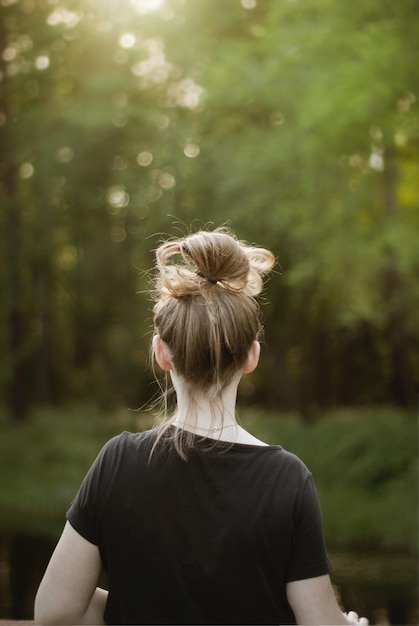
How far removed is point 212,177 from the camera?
11.9 meters

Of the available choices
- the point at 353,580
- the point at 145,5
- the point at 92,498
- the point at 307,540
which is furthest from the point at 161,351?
the point at 145,5

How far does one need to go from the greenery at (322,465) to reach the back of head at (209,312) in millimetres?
8284

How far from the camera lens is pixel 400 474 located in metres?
10.6

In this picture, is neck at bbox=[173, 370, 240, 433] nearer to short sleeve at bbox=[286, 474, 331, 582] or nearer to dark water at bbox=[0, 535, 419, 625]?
short sleeve at bbox=[286, 474, 331, 582]

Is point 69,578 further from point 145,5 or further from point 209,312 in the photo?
point 145,5

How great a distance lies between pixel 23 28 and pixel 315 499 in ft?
45.5

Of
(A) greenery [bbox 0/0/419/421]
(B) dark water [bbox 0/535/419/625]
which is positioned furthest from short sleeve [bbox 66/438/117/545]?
(A) greenery [bbox 0/0/419/421]

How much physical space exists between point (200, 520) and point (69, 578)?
0.27 m

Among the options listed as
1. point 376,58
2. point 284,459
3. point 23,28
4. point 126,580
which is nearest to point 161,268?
point 284,459

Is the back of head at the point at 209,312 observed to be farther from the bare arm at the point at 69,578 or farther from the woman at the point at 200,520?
the bare arm at the point at 69,578

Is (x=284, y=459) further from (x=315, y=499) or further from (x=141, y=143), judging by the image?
(x=141, y=143)

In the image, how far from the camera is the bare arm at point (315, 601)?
142 cm

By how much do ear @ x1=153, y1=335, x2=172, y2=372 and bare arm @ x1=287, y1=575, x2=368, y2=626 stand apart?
47cm

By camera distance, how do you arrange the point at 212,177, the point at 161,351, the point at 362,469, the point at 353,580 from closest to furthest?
the point at 161,351
the point at 353,580
the point at 362,469
the point at 212,177
